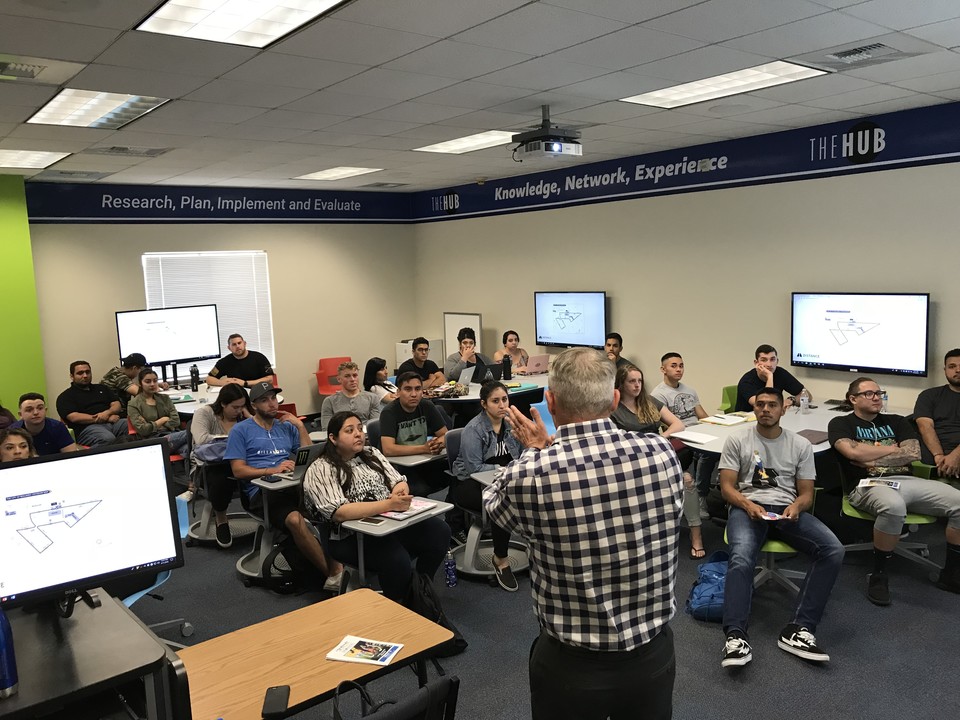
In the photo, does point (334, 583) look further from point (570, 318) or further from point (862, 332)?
point (570, 318)

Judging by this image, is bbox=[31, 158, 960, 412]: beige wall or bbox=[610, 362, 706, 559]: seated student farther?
bbox=[31, 158, 960, 412]: beige wall

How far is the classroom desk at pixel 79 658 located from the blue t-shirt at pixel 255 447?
308 centimetres

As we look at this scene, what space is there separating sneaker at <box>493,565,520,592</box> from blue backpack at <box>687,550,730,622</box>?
1070mm

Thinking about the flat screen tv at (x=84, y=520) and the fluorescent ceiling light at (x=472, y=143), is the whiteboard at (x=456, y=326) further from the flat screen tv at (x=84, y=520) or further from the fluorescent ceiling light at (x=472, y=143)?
the flat screen tv at (x=84, y=520)

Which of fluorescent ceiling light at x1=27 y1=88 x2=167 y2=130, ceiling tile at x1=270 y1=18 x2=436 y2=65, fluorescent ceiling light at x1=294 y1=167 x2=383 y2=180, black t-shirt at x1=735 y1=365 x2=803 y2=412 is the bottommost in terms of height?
black t-shirt at x1=735 y1=365 x2=803 y2=412

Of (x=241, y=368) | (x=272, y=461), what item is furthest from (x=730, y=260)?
(x=241, y=368)

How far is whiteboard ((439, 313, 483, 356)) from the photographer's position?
10430 millimetres

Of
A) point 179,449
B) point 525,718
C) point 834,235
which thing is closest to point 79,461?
point 525,718

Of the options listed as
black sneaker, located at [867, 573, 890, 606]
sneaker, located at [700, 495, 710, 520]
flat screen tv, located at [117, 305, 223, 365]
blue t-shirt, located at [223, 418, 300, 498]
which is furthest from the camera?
flat screen tv, located at [117, 305, 223, 365]

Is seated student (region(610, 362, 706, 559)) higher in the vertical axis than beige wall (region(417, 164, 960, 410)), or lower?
lower

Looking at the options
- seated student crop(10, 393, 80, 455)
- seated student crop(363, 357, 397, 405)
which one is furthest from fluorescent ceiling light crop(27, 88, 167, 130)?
seated student crop(363, 357, 397, 405)

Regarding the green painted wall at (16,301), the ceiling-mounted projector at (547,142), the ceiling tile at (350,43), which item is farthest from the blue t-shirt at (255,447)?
the green painted wall at (16,301)

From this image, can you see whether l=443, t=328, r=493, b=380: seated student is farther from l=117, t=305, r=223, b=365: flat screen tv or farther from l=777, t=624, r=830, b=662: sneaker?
l=777, t=624, r=830, b=662: sneaker

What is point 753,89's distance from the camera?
5.05 m
